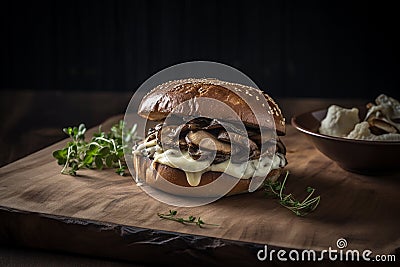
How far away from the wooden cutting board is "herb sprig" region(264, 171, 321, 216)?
0.08ft

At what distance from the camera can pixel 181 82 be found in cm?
218

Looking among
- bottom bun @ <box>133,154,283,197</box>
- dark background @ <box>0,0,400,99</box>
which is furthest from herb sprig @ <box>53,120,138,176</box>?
dark background @ <box>0,0,400,99</box>

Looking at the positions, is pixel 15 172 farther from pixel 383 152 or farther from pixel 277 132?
pixel 383 152

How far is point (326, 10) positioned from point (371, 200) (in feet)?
8.00

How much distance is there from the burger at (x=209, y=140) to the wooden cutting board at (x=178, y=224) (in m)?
0.07

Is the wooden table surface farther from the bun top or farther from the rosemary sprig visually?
the bun top

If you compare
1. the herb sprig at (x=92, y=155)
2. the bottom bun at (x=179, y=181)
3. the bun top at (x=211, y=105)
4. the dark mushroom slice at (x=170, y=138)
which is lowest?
the herb sprig at (x=92, y=155)

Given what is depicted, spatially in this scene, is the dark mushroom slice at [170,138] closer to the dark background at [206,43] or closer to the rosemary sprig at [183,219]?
the rosemary sprig at [183,219]

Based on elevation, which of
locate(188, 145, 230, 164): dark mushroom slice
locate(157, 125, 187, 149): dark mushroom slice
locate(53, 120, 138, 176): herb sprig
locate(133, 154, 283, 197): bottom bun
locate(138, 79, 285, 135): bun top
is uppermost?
locate(138, 79, 285, 135): bun top

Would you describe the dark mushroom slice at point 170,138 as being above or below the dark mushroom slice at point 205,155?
above

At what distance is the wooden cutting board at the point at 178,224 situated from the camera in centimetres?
170

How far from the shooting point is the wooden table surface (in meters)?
1.72

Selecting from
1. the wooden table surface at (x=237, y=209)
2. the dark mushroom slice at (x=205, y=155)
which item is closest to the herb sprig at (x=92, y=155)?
the wooden table surface at (x=237, y=209)

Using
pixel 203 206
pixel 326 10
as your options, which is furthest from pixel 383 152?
pixel 326 10
